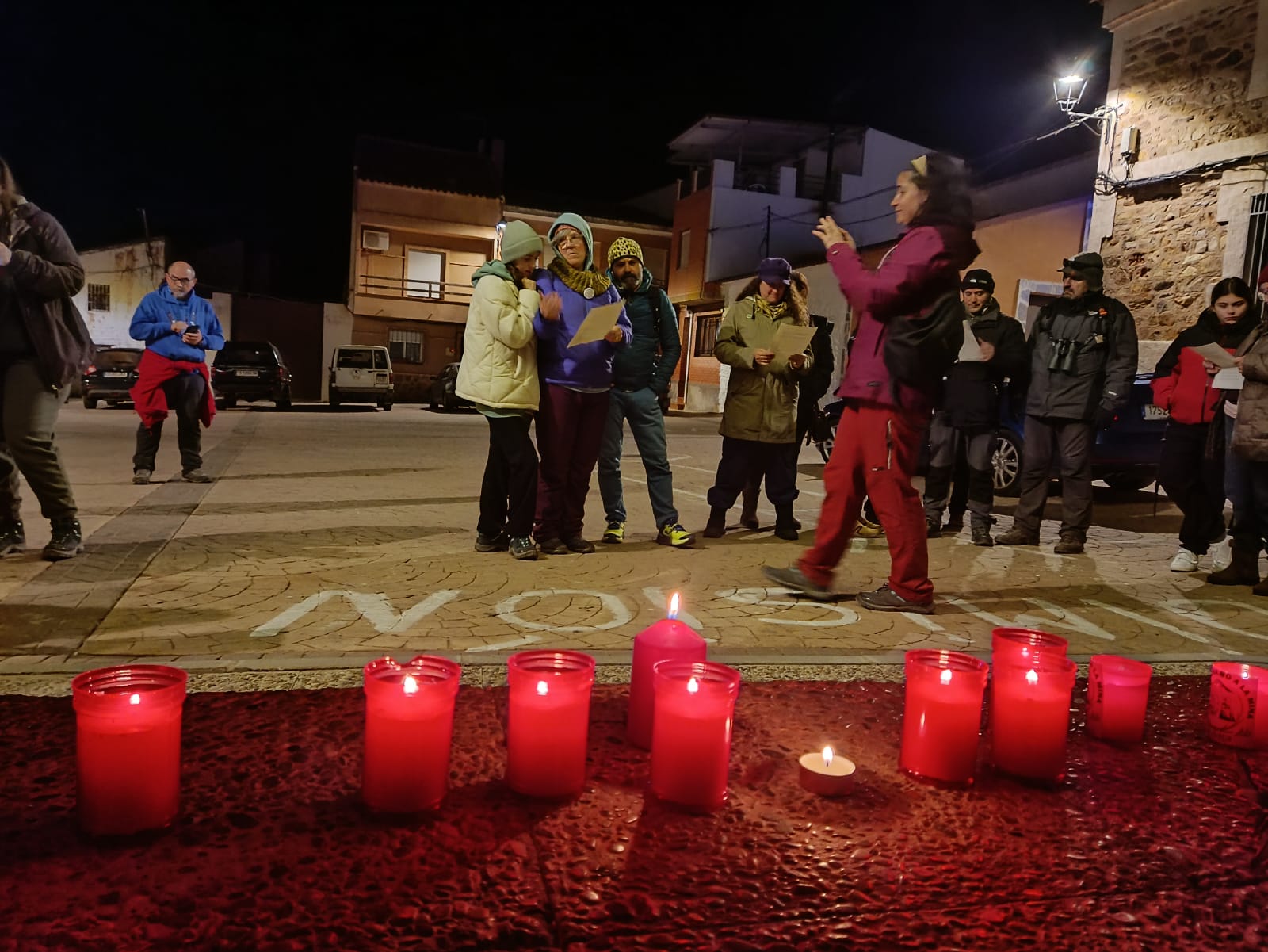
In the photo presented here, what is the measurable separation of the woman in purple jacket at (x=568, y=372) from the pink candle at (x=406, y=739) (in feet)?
10.5

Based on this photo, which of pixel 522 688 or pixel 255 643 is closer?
pixel 522 688

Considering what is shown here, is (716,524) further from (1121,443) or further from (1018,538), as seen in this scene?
(1121,443)

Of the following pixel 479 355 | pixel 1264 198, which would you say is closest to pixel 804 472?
pixel 1264 198

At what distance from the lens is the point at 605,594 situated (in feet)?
14.5

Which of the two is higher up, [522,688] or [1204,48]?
[1204,48]

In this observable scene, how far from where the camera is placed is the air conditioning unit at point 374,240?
34.9m

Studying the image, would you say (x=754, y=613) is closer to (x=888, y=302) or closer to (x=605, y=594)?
(x=605, y=594)

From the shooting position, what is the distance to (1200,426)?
5.86 m

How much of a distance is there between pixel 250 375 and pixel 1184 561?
70.3 ft

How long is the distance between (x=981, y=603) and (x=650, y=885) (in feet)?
10.7

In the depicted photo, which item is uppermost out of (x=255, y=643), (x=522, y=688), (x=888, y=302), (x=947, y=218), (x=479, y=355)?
(x=947, y=218)

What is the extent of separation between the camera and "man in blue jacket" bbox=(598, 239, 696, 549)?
5656 millimetres

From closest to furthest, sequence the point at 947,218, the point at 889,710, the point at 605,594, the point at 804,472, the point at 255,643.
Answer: the point at 889,710, the point at 255,643, the point at 947,218, the point at 605,594, the point at 804,472

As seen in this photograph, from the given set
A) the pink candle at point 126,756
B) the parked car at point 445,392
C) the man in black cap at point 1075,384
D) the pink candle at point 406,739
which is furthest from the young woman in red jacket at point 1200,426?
the parked car at point 445,392
